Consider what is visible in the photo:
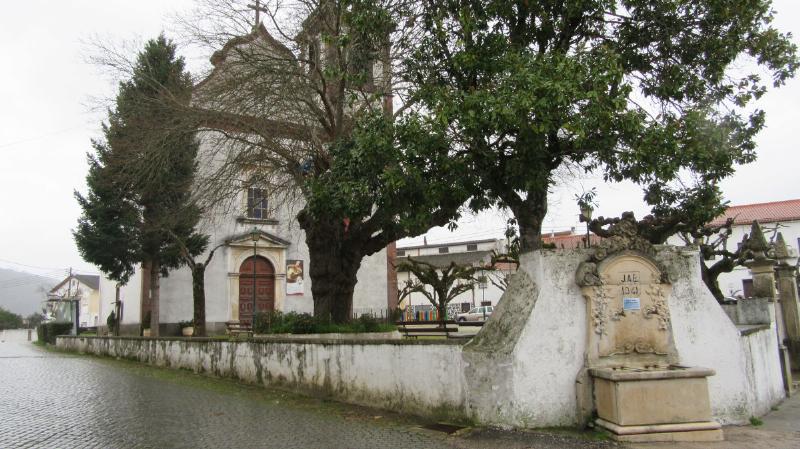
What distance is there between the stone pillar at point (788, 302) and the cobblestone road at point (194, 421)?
35.5 ft

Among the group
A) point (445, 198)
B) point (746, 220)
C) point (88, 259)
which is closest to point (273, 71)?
point (445, 198)

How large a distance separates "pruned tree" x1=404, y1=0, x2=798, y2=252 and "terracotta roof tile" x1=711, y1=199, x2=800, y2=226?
3821 cm

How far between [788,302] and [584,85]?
10.4 metres

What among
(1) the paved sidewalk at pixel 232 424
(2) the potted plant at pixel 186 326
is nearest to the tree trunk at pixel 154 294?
(2) the potted plant at pixel 186 326

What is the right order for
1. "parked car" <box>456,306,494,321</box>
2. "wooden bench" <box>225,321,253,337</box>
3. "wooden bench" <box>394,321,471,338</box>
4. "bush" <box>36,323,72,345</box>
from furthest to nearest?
"parked car" <box>456,306,494,321</box>, "bush" <box>36,323,72,345</box>, "wooden bench" <box>225,321,253,337</box>, "wooden bench" <box>394,321,471,338</box>

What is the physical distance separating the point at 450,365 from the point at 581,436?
175 centimetres

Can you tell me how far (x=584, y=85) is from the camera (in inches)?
324

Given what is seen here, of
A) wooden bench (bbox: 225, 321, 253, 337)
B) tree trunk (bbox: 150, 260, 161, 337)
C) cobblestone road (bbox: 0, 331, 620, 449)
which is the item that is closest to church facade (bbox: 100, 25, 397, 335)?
tree trunk (bbox: 150, 260, 161, 337)

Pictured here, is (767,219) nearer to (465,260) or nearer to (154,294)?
(465,260)

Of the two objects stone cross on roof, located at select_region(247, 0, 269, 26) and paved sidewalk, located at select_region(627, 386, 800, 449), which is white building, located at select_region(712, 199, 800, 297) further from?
stone cross on roof, located at select_region(247, 0, 269, 26)

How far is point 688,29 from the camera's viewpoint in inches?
377

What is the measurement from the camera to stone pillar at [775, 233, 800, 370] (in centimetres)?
1477

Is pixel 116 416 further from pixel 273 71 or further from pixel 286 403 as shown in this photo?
pixel 273 71

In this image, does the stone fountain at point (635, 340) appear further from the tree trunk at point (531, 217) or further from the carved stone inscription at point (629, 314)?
the tree trunk at point (531, 217)
